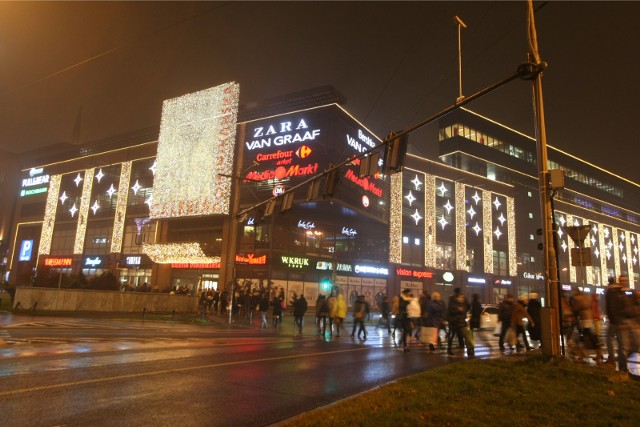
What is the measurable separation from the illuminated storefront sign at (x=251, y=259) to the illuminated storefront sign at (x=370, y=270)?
34.6 feet

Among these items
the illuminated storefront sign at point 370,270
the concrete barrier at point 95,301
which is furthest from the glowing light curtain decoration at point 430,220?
the concrete barrier at point 95,301

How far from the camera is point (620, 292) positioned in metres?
10.3

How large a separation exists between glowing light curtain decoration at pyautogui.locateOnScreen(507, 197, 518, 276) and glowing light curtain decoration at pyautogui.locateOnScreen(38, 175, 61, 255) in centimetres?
6193

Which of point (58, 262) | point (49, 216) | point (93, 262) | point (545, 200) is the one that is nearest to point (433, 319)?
point (545, 200)

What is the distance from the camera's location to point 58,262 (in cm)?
5912

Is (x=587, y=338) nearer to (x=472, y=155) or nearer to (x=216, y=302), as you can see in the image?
(x=216, y=302)

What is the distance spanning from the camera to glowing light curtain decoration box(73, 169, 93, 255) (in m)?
57.5

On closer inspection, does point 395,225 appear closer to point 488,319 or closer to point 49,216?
point 488,319

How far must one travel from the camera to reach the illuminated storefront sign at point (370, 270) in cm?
4894

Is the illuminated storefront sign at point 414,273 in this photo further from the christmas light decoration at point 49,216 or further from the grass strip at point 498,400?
the christmas light decoration at point 49,216

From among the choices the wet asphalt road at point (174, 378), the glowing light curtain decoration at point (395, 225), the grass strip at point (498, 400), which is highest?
the glowing light curtain decoration at point (395, 225)

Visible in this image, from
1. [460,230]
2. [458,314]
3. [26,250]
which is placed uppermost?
[460,230]

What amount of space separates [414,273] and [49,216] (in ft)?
158

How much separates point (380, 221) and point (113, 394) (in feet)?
144
